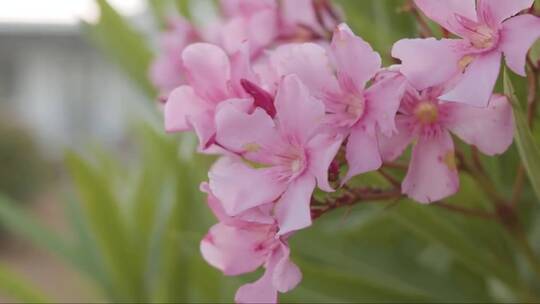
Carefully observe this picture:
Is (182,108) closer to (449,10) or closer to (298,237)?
(449,10)

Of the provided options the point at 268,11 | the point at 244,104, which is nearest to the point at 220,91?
the point at 244,104

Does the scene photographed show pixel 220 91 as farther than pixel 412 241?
No

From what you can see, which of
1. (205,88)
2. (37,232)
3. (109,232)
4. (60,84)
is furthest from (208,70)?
(60,84)

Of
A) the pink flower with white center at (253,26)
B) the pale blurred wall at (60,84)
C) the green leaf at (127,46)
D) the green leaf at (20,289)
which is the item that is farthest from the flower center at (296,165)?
the pale blurred wall at (60,84)

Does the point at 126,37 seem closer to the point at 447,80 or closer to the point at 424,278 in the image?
the point at 424,278

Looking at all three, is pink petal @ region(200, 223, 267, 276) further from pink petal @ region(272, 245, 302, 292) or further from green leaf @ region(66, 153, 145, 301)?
green leaf @ region(66, 153, 145, 301)
